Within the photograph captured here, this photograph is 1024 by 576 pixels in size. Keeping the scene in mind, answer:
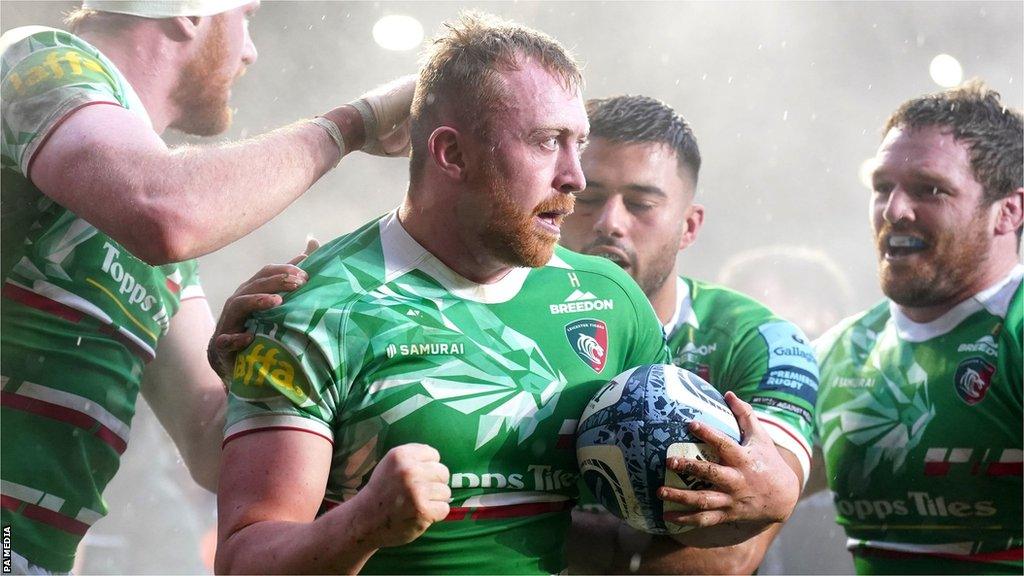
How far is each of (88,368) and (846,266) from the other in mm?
9770

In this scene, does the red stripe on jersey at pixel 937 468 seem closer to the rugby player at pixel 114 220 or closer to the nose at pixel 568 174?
the nose at pixel 568 174

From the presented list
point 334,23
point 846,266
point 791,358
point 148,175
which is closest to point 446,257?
point 148,175

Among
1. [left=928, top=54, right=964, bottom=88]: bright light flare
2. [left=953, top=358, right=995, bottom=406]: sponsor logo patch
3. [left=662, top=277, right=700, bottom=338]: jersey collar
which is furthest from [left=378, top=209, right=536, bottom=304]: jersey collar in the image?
[left=928, top=54, right=964, bottom=88]: bright light flare

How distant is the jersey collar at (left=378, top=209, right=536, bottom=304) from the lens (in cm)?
314

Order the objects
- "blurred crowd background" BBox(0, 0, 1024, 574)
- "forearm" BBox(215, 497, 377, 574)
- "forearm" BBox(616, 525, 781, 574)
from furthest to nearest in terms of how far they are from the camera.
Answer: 1. "blurred crowd background" BBox(0, 0, 1024, 574)
2. "forearm" BBox(616, 525, 781, 574)
3. "forearm" BBox(215, 497, 377, 574)

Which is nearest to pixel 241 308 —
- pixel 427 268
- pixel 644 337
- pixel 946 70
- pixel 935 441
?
pixel 427 268

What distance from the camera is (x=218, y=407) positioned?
13.6 feet

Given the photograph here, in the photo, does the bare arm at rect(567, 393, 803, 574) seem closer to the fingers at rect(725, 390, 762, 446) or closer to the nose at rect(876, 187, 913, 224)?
the fingers at rect(725, 390, 762, 446)

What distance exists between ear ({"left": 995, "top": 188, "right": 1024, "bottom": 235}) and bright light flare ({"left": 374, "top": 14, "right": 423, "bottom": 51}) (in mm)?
5123

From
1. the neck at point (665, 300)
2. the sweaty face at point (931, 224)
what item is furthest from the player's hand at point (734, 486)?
the sweaty face at point (931, 224)

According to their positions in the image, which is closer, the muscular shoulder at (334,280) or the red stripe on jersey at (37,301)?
the muscular shoulder at (334,280)

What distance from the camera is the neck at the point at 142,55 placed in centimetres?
386

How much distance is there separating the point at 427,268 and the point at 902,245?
270cm

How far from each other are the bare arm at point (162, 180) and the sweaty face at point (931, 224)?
291 centimetres
